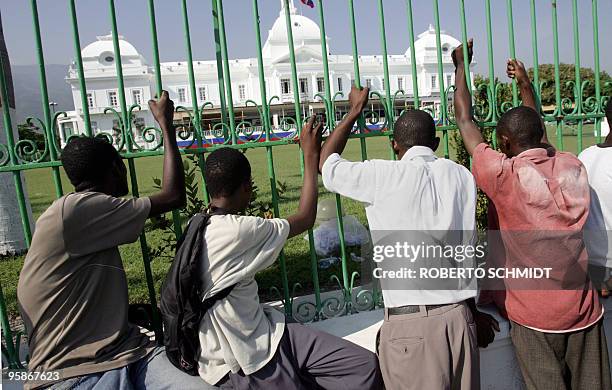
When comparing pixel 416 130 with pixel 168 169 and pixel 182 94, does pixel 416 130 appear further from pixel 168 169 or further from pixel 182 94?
pixel 182 94

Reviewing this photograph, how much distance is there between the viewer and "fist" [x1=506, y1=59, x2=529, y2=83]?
308 cm

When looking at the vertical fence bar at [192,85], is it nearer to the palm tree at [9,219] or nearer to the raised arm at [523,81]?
the raised arm at [523,81]

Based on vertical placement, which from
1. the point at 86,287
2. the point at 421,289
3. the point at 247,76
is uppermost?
the point at 247,76

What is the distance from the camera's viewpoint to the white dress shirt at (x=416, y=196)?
208 centimetres

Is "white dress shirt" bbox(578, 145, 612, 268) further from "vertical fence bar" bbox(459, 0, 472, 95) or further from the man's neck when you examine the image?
the man's neck

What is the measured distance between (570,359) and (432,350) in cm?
85

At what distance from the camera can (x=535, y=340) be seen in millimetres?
2361

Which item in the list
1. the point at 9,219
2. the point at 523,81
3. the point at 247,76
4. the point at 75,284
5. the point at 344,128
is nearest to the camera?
the point at 75,284

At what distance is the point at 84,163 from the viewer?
206 cm

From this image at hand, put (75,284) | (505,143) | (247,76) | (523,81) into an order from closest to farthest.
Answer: (75,284) → (505,143) → (523,81) → (247,76)

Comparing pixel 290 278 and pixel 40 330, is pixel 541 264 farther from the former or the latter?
pixel 290 278

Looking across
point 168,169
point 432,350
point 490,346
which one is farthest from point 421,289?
Answer: point 168,169

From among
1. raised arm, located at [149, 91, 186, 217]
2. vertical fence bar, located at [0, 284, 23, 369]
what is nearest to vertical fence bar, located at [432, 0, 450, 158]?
raised arm, located at [149, 91, 186, 217]

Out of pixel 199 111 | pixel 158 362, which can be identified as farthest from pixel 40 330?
pixel 199 111
